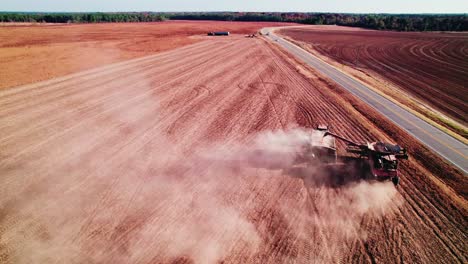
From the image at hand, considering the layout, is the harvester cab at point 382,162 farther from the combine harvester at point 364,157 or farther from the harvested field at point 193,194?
the harvested field at point 193,194

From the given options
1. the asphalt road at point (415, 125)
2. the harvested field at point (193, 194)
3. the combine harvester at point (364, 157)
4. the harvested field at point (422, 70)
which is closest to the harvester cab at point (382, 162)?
the combine harvester at point (364, 157)

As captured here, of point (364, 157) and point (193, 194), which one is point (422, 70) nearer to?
point (364, 157)

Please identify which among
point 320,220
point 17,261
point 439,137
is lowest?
point 17,261

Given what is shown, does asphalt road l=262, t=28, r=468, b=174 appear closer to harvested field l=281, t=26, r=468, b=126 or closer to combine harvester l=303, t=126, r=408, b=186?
harvested field l=281, t=26, r=468, b=126

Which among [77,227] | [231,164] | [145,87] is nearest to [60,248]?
[77,227]

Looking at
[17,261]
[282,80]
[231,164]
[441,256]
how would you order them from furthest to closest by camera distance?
1. [282,80]
2. [231,164]
3. [441,256]
4. [17,261]

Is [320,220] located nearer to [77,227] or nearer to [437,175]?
[437,175]
